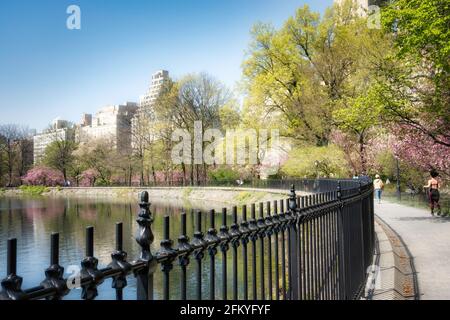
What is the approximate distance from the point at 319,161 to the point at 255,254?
30.0 meters

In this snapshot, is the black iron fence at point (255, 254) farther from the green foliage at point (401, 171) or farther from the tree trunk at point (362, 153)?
the green foliage at point (401, 171)

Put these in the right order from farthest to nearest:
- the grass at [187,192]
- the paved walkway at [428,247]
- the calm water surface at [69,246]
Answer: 1. the grass at [187,192]
2. the calm water surface at [69,246]
3. the paved walkway at [428,247]

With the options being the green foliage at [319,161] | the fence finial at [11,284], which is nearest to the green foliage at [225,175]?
the green foliage at [319,161]

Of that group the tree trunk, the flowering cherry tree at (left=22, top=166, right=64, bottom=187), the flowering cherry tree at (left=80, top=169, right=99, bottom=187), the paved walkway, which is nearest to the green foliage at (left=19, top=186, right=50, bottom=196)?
the flowering cherry tree at (left=22, top=166, right=64, bottom=187)

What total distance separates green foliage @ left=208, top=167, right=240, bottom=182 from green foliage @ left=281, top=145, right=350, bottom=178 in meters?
20.1

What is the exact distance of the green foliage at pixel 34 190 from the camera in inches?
3115

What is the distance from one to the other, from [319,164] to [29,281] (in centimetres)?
2461

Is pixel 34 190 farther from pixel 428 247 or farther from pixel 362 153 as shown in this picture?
pixel 428 247

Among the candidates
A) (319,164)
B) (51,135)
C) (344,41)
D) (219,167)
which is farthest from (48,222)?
(51,135)

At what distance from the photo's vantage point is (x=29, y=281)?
43.5 ft

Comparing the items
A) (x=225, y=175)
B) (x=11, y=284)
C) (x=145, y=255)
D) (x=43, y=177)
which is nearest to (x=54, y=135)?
(x=43, y=177)

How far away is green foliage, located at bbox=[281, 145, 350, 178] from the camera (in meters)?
31.7

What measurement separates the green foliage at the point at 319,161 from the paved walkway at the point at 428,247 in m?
13.0
